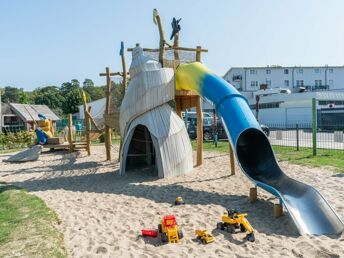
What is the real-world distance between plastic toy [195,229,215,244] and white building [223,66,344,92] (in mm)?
55952

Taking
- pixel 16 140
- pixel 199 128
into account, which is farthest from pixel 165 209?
pixel 16 140

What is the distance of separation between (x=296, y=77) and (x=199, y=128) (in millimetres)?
54234

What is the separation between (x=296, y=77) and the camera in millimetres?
61188

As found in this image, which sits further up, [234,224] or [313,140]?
[313,140]

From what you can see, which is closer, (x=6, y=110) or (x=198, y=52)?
(x=198, y=52)

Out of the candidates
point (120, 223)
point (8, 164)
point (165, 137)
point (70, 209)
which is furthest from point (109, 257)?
point (8, 164)

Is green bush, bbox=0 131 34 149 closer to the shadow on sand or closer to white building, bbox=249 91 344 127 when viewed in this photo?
the shadow on sand

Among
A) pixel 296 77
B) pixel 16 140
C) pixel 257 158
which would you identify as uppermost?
pixel 296 77

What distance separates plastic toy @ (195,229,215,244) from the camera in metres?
5.11

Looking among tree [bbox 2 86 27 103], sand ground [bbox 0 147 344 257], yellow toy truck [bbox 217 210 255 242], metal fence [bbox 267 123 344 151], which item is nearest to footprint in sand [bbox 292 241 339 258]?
sand ground [bbox 0 147 344 257]

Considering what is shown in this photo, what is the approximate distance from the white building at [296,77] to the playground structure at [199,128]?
4934 centimetres

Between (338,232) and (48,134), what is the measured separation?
19.0m

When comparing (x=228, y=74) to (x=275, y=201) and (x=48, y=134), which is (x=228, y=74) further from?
(x=275, y=201)

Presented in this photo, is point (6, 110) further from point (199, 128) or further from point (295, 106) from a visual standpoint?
point (199, 128)
